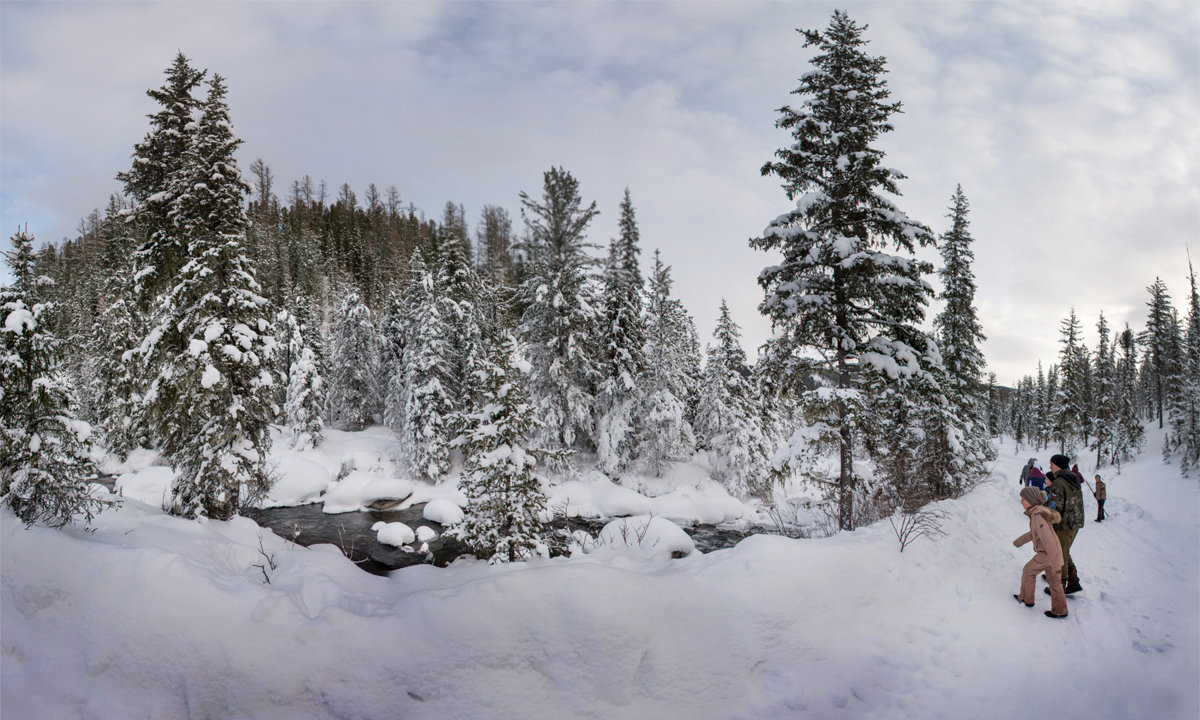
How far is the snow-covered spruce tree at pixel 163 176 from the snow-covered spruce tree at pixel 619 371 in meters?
17.2

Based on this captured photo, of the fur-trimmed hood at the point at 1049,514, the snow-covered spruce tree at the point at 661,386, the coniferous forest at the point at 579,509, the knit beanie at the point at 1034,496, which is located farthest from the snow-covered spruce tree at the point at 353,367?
the fur-trimmed hood at the point at 1049,514

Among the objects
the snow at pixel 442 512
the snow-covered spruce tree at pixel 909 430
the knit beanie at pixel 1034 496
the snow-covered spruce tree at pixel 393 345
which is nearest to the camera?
the knit beanie at pixel 1034 496

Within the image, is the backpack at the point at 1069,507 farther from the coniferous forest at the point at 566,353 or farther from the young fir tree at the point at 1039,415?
the young fir tree at the point at 1039,415

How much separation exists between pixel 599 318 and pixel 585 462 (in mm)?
8446


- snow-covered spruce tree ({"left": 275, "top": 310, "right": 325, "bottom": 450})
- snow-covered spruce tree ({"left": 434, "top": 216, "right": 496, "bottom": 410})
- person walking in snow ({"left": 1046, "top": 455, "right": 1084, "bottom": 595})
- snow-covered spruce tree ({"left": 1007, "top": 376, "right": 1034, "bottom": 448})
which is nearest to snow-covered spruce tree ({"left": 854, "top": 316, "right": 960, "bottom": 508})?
person walking in snow ({"left": 1046, "top": 455, "right": 1084, "bottom": 595})

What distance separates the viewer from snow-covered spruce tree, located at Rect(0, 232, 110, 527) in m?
9.73

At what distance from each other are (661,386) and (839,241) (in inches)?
613

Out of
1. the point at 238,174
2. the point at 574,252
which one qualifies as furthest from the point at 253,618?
the point at 574,252

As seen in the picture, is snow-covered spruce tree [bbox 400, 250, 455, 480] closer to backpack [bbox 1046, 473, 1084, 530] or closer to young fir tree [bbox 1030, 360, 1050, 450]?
backpack [bbox 1046, 473, 1084, 530]

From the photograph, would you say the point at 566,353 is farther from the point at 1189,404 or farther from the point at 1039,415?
the point at 1039,415

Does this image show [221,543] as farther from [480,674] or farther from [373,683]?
[480,674]

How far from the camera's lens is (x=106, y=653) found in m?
4.61

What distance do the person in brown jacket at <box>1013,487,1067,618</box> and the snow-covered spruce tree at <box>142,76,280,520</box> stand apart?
57.4 ft

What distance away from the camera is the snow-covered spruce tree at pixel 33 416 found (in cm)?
973
